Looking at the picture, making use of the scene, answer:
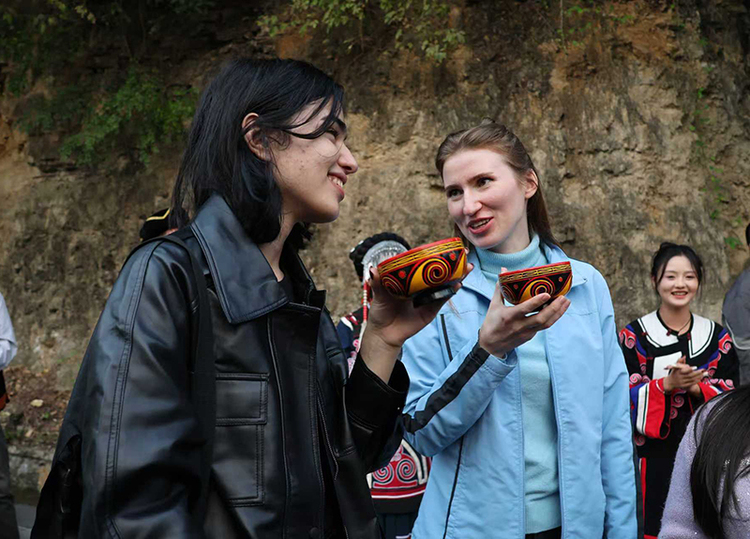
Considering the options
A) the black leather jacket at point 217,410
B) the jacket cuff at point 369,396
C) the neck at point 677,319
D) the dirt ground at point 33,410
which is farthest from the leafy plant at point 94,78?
the black leather jacket at point 217,410

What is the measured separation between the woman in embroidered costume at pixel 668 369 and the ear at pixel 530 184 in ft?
5.24

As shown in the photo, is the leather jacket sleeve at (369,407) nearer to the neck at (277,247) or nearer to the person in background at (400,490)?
the neck at (277,247)

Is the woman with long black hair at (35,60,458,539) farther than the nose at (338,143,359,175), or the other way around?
the nose at (338,143,359,175)

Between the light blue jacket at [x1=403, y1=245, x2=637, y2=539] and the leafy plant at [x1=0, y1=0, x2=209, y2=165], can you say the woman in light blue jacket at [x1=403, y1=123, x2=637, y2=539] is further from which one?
the leafy plant at [x1=0, y1=0, x2=209, y2=165]

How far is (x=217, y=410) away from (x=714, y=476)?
104cm

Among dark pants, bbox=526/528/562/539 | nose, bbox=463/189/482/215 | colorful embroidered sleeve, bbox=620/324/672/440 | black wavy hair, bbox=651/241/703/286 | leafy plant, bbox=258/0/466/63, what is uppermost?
leafy plant, bbox=258/0/466/63

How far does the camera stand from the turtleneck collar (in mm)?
2244

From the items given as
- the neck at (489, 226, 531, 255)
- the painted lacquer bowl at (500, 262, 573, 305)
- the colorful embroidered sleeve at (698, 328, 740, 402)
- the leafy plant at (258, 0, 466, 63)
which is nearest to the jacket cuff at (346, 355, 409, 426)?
the painted lacquer bowl at (500, 262, 573, 305)

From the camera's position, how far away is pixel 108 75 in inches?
322

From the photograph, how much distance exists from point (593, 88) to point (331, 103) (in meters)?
5.59

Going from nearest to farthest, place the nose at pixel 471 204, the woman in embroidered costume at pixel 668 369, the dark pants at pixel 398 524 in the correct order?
the nose at pixel 471 204
the dark pants at pixel 398 524
the woman in embroidered costume at pixel 668 369

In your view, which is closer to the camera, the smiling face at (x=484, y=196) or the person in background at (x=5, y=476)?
the smiling face at (x=484, y=196)

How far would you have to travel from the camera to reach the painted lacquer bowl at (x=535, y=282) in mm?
1843

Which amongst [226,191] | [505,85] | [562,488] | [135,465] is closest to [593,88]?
[505,85]
